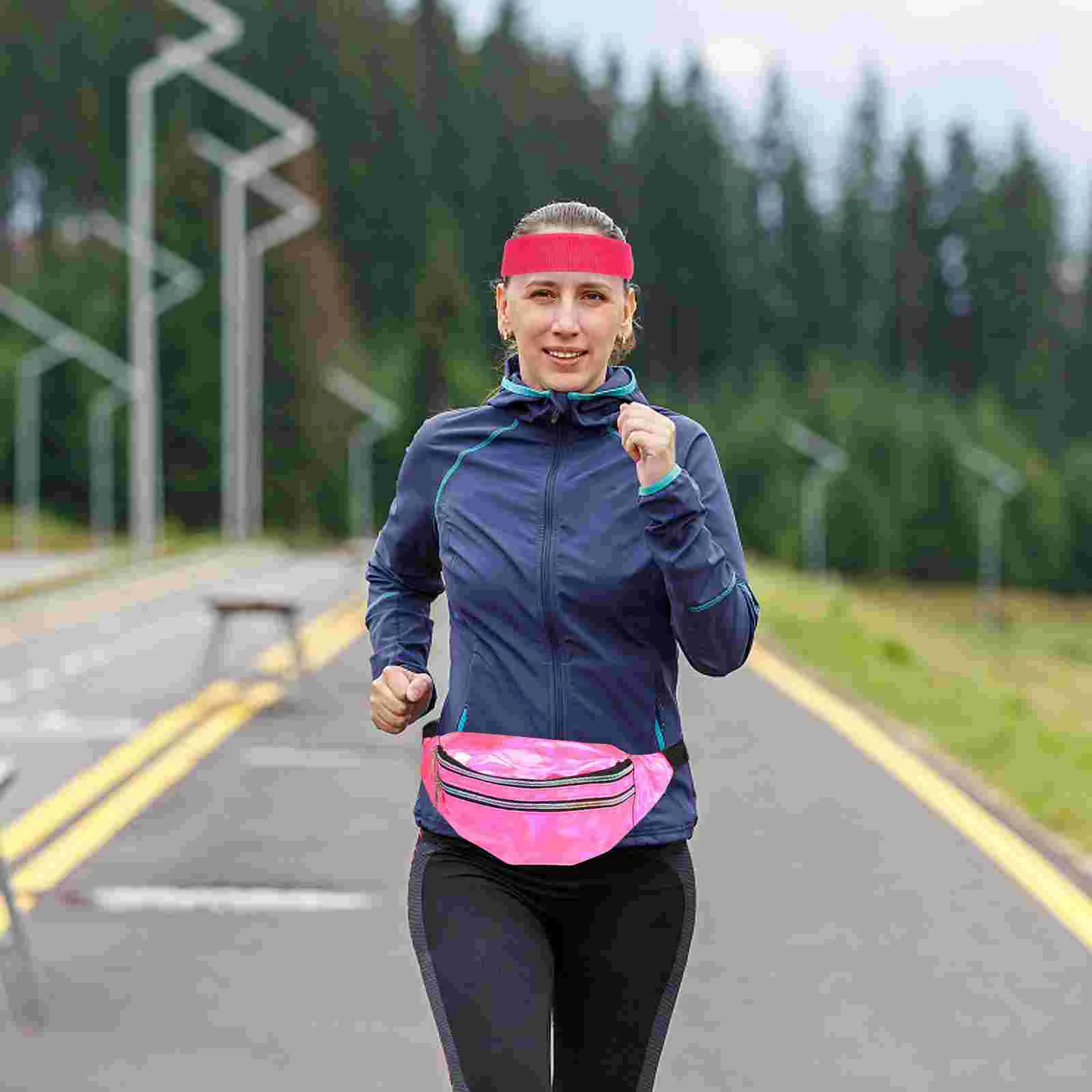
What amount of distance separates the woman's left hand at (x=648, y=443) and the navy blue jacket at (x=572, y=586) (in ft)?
0.14

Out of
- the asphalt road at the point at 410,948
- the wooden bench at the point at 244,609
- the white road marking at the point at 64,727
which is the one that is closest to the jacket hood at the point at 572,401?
the asphalt road at the point at 410,948

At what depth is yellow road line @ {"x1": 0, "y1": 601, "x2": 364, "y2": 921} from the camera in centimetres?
790

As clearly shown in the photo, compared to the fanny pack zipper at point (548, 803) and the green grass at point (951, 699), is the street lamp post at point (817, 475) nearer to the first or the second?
the green grass at point (951, 699)

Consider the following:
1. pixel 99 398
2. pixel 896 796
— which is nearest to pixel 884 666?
pixel 896 796

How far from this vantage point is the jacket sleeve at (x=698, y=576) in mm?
3064

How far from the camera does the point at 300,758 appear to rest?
1111cm

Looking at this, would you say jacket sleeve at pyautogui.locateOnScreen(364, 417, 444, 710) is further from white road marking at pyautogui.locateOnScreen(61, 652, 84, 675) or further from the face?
white road marking at pyautogui.locateOnScreen(61, 652, 84, 675)

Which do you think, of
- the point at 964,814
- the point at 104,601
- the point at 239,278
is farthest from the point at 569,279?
the point at 239,278

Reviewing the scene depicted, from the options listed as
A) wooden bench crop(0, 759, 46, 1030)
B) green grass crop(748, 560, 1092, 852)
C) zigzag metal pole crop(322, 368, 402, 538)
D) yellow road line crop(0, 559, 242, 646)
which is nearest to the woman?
wooden bench crop(0, 759, 46, 1030)

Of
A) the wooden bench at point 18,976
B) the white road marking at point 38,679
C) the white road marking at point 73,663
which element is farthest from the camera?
the white road marking at point 73,663

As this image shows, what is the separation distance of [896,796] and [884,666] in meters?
7.49

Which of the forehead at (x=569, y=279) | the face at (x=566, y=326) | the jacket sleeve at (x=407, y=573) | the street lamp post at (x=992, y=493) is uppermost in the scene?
the forehead at (x=569, y=279)

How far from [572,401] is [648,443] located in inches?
11.9

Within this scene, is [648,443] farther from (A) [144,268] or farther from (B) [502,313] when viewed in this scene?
(A) [144,268]
